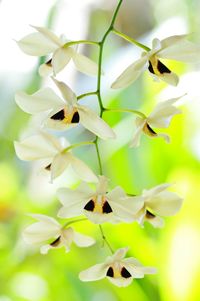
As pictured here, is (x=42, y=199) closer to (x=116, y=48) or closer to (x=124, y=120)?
(x=124, y=120)

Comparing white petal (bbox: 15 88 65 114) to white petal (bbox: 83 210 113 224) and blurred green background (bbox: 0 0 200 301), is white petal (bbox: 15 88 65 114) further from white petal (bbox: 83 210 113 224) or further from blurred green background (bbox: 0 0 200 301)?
blurred green background (bbox: 0 0 200 301)

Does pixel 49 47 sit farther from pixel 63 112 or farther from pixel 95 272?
pixel 95 272

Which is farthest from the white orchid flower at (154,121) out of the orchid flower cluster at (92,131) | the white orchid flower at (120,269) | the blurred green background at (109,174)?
the blurred green background at (109,174)

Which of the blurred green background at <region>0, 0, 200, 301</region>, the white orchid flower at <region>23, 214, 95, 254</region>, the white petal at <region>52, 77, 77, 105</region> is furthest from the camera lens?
the blurred green background at <region>0, 0, 200, 301</region>

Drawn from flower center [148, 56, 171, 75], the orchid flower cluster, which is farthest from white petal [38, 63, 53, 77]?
flower center [148, 56, 171, 75]

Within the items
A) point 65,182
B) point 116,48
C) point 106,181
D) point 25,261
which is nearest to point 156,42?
point 106,181

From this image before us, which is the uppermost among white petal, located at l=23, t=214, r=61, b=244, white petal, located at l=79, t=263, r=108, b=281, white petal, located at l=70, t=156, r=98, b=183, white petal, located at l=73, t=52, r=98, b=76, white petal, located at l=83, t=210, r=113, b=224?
white petal, located at l=73, t=52, r=98, b=76

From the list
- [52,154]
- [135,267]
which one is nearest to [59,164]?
[52,154]
